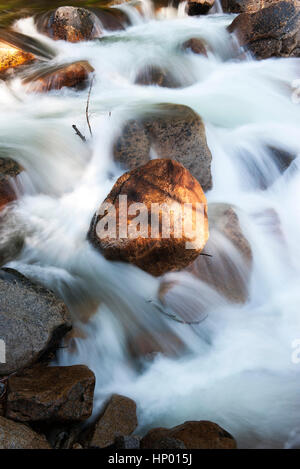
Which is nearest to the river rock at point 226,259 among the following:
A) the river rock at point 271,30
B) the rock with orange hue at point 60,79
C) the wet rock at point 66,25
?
the rock with orange hue at point 60,79

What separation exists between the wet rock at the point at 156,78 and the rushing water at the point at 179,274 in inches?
7.9

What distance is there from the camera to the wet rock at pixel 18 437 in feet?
7.05

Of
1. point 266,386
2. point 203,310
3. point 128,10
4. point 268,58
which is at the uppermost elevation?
point 128,10

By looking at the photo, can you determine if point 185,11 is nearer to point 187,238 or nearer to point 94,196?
point 94,196

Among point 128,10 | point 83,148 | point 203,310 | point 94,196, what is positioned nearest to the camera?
point 203,310

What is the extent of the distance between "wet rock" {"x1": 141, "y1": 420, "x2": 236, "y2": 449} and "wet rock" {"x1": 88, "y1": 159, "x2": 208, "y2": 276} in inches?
62.2

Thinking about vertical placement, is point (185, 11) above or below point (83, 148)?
above

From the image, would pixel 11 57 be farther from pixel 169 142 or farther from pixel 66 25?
pixel 169 142

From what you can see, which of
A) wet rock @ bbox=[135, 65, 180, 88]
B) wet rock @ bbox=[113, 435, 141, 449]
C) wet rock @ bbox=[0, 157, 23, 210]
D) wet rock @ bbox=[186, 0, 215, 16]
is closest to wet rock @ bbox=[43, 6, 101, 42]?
wet rock @ bbox=[135, 65, 180, 88]

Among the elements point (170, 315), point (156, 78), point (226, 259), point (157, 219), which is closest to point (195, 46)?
point (156, 78)

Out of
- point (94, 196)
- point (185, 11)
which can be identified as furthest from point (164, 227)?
point (185, 11)

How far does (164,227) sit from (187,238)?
10.8 inches

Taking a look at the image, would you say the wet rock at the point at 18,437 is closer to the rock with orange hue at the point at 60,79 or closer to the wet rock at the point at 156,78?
the rock with orange hue at the point at 60,79
